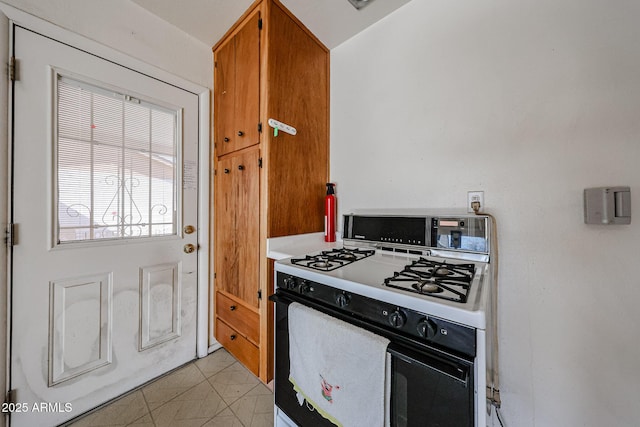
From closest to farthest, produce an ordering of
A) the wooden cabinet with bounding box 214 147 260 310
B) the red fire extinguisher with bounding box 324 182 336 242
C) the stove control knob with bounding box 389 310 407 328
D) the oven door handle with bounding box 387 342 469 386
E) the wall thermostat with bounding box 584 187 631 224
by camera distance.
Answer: the oven door handle with bounding box 387 342 469 386 → the stove control knob with bounding box 389 310 407 328 → the wall thermostat with bounding box 584 187 631 224 → the wooden cabinet with bounding box 214 147 260 310 → the red fire extinguisher with bounding box 324 182 336 242

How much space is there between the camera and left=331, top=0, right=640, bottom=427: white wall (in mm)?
844

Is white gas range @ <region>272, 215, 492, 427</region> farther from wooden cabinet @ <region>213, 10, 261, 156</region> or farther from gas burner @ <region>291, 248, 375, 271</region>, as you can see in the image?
wooden cabinet @ <region>213, 10, 261, 156</region>

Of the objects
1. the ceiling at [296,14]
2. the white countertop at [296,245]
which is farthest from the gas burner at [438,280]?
the ceiling at [296,14]

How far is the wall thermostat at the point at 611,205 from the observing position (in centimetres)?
82

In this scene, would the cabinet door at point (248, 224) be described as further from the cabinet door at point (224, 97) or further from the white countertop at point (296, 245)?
the cabinet door at point (224, 97)

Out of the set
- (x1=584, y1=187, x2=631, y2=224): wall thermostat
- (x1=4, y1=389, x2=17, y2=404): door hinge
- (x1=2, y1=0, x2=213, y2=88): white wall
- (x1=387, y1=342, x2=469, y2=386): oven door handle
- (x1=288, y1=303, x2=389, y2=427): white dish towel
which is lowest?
(x1=4, y1=389, x2=17, y2=404): door hinge

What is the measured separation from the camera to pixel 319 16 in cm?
146

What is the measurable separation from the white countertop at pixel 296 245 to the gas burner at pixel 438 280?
1.98 ft

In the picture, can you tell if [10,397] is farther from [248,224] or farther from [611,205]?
[611,205]

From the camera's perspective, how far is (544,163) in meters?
0.97

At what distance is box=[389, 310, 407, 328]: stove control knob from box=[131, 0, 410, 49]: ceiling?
5.45ft

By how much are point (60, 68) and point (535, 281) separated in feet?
8.23


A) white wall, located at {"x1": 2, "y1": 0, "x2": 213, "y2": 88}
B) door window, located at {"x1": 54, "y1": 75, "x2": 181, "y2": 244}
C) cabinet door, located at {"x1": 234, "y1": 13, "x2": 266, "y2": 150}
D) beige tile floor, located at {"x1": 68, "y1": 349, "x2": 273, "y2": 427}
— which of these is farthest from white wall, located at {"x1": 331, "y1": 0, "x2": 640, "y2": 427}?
door window, located at {"x1": 54, "y1": 75, "x2": 181, "y2": 244}

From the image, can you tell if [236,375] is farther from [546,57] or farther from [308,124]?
[546,57]
